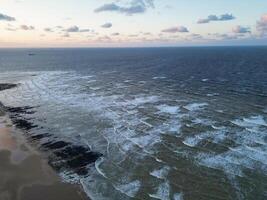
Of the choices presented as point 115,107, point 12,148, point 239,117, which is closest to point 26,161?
point 12,148

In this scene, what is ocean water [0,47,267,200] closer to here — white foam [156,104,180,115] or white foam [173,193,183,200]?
white foam [156,104,180,115]

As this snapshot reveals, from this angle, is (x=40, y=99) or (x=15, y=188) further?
(x=40, y=99)

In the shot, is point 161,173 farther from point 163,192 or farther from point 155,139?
point 155,139

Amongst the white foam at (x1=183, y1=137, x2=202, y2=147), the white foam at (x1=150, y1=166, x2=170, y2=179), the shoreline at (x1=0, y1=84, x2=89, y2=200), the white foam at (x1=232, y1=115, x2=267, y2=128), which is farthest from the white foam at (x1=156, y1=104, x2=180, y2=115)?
the shoreline at (x1=0, y1=84, x2=89, y2=200)

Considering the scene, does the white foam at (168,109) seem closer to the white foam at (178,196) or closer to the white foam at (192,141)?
the white foam at (192,141)

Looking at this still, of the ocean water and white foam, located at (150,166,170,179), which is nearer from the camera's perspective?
the ocean water

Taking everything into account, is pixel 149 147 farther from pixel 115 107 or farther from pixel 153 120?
pixel 115 107
